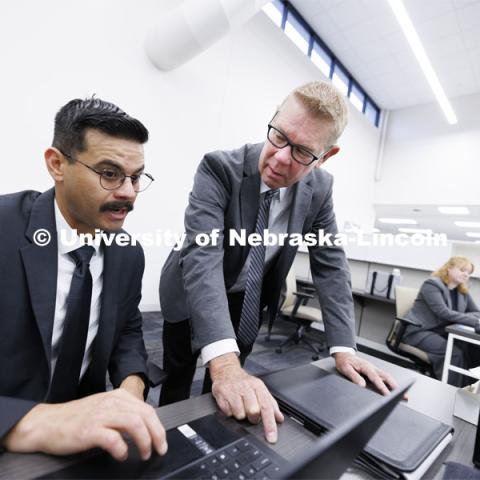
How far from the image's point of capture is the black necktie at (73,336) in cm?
73

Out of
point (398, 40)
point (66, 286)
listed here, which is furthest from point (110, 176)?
point (398, 40)

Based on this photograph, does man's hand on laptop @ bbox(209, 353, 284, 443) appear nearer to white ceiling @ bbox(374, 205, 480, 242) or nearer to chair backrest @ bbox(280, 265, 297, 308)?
chair backrest @ bbox(280, 265, 297, 308)

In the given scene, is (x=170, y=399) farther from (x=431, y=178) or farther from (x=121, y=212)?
(x=431, y=178)

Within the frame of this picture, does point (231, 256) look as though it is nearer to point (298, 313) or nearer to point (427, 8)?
point (298, 313)

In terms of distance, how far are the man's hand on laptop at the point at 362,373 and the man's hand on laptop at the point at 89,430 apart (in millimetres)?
504

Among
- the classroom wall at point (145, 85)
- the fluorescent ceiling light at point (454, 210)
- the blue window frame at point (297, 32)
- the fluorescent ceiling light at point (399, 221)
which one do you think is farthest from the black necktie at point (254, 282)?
the fluorescent ceiling light at point (399, 221)

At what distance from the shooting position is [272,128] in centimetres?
89

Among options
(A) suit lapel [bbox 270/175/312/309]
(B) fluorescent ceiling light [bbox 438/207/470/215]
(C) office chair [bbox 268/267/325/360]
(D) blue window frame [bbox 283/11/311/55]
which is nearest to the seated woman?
(C) office chair [bbox 268/267/325/360]

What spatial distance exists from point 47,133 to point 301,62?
4260 millimetres

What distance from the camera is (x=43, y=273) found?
71cm

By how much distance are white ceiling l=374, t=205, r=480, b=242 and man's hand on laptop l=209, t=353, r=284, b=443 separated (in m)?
7.71

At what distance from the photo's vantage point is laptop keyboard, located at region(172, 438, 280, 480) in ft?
1.26

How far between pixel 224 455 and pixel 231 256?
0.63 meters

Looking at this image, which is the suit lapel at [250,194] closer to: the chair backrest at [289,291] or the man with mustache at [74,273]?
the man with mustache at [74,273]
